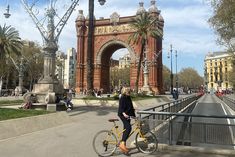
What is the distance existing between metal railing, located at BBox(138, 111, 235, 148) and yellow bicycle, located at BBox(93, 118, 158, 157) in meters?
0.81

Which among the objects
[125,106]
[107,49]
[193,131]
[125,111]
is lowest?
[193,131]

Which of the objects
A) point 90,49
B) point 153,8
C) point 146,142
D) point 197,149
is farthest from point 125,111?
point 153,8

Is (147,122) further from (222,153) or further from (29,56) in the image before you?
(29,56)

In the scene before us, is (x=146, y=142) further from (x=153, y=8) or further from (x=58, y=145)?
(x=153, y=8)

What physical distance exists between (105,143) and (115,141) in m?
0.30

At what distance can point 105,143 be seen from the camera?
839 centimetres

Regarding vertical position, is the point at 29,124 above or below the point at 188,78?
below

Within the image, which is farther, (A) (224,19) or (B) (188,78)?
(B) (188,78)

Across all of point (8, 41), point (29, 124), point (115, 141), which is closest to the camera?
point (115, 141)

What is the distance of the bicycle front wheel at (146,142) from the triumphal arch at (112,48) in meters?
51.9

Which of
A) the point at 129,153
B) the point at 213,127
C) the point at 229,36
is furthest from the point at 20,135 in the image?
the point at 229,36

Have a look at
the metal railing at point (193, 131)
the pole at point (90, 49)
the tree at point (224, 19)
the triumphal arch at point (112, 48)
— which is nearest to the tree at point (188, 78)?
the triumphal arch at point (112, 48)

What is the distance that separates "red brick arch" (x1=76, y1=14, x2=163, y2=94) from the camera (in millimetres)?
61812

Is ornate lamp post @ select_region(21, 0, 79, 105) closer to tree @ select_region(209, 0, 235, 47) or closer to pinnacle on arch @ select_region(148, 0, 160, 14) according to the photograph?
tree @ select_region(209, 0, 235, 47)
